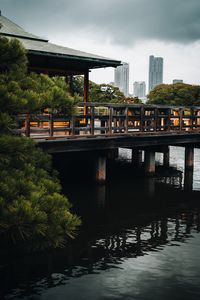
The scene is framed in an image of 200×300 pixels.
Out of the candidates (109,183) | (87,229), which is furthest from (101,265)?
(109,183)

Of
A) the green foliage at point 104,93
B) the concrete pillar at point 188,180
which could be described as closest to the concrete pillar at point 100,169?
the concrete pillar at point 188,180

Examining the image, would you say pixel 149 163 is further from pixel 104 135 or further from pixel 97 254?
pixel 97 254

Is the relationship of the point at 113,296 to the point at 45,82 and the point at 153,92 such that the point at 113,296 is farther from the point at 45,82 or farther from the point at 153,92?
the point at 153,92

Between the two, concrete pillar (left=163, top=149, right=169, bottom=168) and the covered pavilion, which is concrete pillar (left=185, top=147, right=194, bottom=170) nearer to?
concrete pillar (left=163, top=149, right=169, bottom=168)

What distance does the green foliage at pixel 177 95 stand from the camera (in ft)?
307

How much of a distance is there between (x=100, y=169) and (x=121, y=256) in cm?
822

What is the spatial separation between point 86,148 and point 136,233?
5.32 meters

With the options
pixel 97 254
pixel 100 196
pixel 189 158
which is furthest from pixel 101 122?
pixel 97 254

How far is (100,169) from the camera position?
1783cm

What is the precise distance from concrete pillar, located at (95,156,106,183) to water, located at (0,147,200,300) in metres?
0.88

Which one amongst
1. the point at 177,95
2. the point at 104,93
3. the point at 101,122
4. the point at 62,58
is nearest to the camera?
the point at 62,58

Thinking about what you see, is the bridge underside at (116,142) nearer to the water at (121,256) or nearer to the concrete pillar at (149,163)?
the concrete pillar at (149,163)

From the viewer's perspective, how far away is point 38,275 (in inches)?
332

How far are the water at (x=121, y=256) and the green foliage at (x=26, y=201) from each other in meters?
1.96
